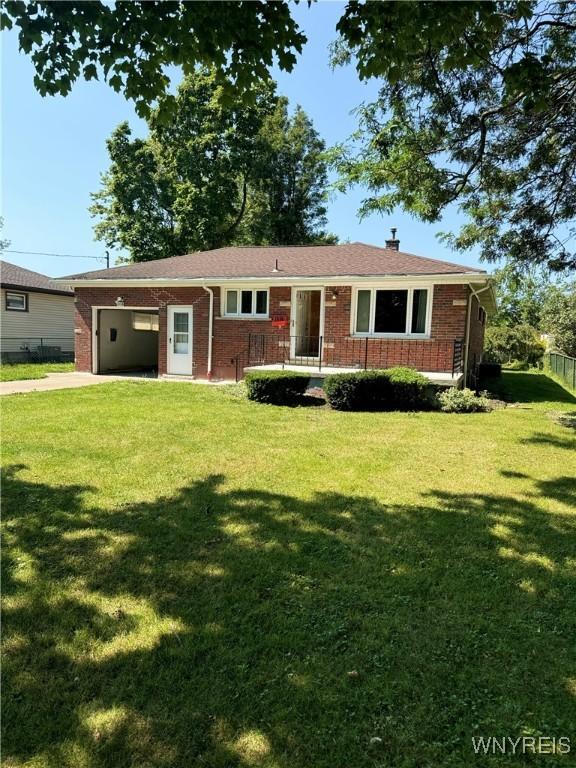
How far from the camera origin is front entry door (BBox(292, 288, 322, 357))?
523 inches

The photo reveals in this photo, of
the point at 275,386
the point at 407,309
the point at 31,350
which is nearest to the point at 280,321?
the point at 407,309

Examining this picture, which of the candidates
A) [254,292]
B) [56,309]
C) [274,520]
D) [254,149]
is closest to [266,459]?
[274,520]

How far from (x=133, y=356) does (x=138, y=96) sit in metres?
14.7

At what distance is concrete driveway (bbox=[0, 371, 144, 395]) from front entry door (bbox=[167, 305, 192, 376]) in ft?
7.07

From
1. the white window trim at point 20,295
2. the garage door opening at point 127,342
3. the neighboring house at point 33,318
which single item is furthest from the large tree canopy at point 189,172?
the garage door opening at point 127,342

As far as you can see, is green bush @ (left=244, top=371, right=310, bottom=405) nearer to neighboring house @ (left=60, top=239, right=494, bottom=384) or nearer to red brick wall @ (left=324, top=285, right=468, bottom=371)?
neighboring house @ (left=60, top=239, right=494, bottom=384)

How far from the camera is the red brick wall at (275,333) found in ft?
38.1

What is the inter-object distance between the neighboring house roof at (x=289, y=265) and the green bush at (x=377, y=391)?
3.18 metres

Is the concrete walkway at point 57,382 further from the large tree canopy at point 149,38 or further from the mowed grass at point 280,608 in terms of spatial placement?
the large tree canopy at point 149,38

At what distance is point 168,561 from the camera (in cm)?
330

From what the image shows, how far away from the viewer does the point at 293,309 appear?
13109mm

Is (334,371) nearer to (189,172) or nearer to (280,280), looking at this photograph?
(280,280)

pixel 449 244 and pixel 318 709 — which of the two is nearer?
pixel 318 709

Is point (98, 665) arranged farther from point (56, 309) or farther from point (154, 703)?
point (56, 309)
